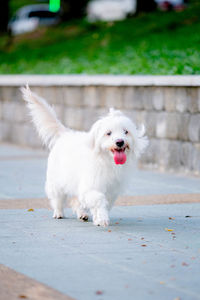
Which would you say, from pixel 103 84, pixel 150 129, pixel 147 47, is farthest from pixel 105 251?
pixel 147 47

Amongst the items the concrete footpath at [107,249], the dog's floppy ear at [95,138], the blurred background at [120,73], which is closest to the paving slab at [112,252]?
the concrete footpath at [107,249]

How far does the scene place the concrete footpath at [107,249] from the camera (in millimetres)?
5574

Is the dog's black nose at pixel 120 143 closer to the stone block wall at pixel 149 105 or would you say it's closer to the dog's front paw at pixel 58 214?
the dog's front paw at pixel 58 214

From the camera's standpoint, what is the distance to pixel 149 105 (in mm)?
13906

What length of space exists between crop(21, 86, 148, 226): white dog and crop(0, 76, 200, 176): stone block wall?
4.20 meters

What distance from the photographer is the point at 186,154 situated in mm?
12875

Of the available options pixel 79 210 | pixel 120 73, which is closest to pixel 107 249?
pixel 79 210

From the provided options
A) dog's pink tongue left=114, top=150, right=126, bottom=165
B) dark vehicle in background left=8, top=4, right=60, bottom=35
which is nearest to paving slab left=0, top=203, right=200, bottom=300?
dog's pink tongue left=114, top=150, right=126, bottom=165

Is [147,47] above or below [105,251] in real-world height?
above

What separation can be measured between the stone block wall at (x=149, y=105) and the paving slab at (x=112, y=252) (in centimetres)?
375

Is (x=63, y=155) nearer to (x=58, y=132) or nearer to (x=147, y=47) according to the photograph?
(x=58, y=132)

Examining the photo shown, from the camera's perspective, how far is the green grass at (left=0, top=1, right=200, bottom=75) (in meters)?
16.4

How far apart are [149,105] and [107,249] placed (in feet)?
23.6

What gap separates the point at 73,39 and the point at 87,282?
19504mm
